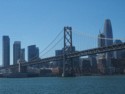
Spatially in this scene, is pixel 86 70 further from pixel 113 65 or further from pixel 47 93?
pixel 47 93

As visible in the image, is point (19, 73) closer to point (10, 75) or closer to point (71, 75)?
point (10, 75)

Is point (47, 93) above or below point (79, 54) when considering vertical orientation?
below

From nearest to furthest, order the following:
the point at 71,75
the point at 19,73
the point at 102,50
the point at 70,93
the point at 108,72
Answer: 1. the point at 70,93
2. the point at 102,50
3. the point at 71,75
4. the point at 19,73
5. the point at 108,72

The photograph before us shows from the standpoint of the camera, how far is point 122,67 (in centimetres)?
14375

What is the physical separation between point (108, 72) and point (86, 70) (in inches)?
452

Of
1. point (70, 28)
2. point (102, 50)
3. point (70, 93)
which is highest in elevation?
point (70, 28)

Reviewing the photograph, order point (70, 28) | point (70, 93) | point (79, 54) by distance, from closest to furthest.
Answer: point (70, 93), point (79, 54), point (70, 28)

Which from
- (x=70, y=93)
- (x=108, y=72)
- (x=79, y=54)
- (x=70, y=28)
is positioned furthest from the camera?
(x=108, y=72)

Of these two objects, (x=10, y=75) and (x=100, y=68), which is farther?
(x=100, y=68)

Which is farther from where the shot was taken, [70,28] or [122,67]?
[122,67]

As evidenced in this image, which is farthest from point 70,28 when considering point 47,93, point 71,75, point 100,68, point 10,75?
point 47,93

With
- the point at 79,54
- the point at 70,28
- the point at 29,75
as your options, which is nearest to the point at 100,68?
the point at 29,75

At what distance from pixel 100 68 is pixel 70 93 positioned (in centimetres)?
10857

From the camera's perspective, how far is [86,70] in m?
148
